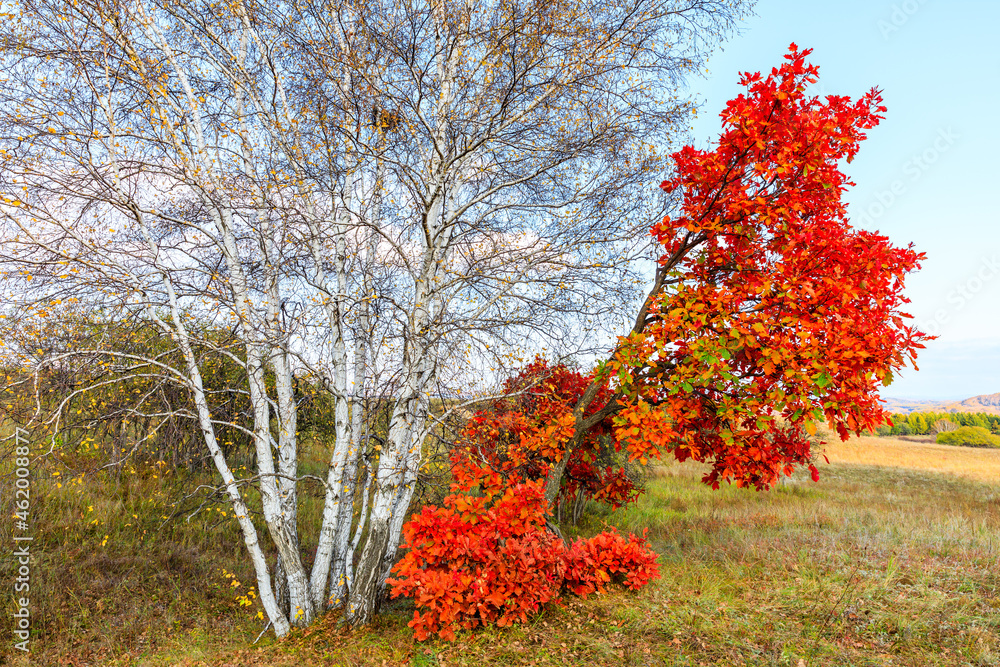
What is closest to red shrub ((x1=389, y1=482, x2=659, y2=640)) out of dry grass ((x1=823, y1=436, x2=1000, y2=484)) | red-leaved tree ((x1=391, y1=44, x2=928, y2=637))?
red-leaved tree ((x1=391, y1=44, x2=928, y2=637))

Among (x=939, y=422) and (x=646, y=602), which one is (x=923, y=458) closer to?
(x=939, y=422)

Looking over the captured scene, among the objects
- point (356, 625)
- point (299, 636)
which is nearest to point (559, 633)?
point (356, 625)

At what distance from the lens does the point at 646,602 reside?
4.40m

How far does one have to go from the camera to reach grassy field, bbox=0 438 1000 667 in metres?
3.60

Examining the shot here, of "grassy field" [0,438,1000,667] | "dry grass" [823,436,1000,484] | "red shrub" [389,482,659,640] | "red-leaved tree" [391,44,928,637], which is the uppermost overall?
"red-leaved tree" [391,44,928,637]

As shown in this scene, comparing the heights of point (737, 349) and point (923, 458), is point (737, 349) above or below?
above

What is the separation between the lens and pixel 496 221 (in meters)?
6.43

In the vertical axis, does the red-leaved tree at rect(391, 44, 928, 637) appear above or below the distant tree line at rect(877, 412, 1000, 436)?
above

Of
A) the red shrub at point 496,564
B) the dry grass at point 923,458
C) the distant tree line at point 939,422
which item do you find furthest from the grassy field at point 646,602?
the distant tree line at point 939,422

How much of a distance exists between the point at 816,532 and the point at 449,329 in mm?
6145

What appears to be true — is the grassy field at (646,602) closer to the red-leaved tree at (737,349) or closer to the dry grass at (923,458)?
the red-leaved tree at (737,349)

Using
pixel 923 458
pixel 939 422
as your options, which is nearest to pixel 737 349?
pixel 923 458

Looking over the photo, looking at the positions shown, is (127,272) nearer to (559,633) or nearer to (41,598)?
(41,598)

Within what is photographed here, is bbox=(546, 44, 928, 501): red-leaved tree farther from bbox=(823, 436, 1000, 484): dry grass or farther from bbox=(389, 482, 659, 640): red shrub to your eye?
bbox=(823, 436, 1000, 484): dry grass
